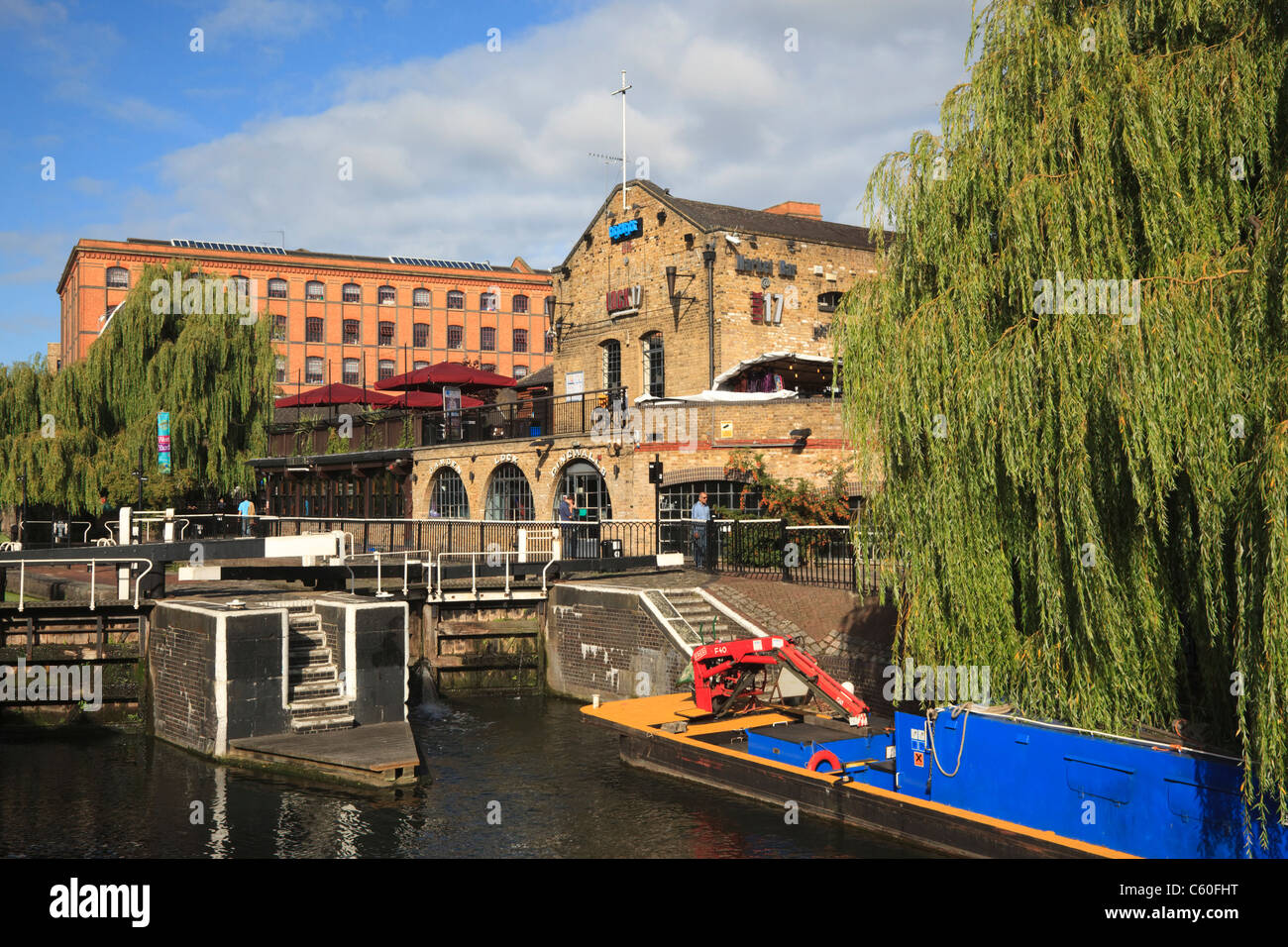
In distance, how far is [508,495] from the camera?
3097cm

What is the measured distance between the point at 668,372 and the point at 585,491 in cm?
424

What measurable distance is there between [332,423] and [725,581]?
21641 mm

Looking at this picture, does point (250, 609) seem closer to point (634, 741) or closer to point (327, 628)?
point (327, 628)

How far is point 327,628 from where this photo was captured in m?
17.9

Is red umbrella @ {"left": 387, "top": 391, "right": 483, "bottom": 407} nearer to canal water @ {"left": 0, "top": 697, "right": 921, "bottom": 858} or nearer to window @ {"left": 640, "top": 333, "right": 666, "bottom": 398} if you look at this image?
window @ {"left": 640, "top": 333, "right": 666, "bottom": 398}

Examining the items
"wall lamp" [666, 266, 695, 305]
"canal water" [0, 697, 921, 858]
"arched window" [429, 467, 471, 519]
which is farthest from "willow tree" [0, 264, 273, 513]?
"canal water" [0, 697, 921, 858]

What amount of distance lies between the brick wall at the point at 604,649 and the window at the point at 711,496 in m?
4.58

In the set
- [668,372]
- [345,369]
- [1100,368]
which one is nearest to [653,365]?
[668,372]

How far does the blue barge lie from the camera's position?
915cm

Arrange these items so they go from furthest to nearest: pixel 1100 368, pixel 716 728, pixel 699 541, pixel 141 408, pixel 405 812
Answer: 1. pixel 141 408
2. pixel 699 541
3. pixel 716 728
4. pixel 405 812
5. pixel 1100 368

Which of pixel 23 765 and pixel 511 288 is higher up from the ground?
pixel 511 288

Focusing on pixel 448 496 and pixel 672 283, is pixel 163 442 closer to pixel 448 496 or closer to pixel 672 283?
pixel 448 496

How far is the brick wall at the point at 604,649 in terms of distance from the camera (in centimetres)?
1961
